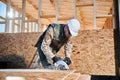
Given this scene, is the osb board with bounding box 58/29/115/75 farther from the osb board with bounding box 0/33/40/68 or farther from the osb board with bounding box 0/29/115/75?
the osb board with bounding box 0/33/40/68

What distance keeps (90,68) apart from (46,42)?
2.18m

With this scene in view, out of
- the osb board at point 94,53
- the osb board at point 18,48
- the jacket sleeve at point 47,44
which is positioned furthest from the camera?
the osb board at point 18,48

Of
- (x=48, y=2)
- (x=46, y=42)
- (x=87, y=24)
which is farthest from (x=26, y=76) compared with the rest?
(x=87, y=24)

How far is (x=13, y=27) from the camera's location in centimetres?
884

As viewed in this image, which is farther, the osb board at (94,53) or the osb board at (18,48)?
the osb board at (18,48)

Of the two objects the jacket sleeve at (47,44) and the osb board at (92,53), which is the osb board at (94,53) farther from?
the jacket sleeve at (47,44)

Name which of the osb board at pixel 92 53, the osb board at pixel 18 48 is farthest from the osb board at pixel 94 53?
the osb board at pixel 18 48

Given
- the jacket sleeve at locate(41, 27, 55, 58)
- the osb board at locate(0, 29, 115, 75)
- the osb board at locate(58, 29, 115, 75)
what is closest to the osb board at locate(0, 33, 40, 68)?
the osb board at locate(0, 29, 115, 75)

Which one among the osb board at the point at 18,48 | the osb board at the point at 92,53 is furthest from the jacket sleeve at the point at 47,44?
the osb board at the point at 18,48

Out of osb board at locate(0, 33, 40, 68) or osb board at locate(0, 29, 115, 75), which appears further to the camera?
osb board at locate(0, 33, 40, 68)

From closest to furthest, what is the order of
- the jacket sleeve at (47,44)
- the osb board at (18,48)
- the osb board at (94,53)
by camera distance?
the jacket sleeve at (47,44) → the osb board at (94,53) → the osb board at (18,48)

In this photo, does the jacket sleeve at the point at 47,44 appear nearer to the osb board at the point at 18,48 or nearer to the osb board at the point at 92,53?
the osb board at the point at 92,53

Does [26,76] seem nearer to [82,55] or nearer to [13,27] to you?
[82,55]

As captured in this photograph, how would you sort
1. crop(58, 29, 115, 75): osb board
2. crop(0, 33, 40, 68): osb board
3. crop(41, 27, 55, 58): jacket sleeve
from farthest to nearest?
1. crop(0, 33, 40, 68): osb board
2. crop(58, 29, 115, 75): osb board
3. crop(41, 27, 55, 58): jacket sleeve
